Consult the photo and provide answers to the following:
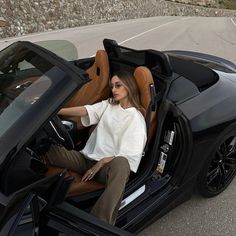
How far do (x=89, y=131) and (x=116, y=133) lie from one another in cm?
42

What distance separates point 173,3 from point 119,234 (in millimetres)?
39412

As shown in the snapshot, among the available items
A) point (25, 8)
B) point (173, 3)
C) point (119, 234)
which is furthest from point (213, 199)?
point (173, 3)

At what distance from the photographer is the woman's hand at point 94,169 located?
2.66 metres

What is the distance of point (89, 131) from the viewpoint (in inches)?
130

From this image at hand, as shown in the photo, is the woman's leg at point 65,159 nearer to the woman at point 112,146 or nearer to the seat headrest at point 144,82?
the woman at point 112,146

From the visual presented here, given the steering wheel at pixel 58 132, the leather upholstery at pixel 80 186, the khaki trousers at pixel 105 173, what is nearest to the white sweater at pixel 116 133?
the khaki trousers at pixel 105 173

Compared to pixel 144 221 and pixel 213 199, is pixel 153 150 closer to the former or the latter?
pixel 144 221

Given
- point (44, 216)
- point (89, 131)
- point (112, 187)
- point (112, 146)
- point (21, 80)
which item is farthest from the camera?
point (89, 131)

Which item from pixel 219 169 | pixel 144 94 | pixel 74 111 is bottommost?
pixel 219 169

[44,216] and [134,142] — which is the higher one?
[44,216]

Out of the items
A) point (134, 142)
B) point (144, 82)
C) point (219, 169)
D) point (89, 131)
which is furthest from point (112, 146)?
point (219, 169)

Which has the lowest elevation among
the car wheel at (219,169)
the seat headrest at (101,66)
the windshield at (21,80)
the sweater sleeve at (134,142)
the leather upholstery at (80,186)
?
the car wheel at (219,169)

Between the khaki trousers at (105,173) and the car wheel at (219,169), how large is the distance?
0.83 meters

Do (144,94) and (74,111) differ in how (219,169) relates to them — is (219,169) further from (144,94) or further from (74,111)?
(74,111)
